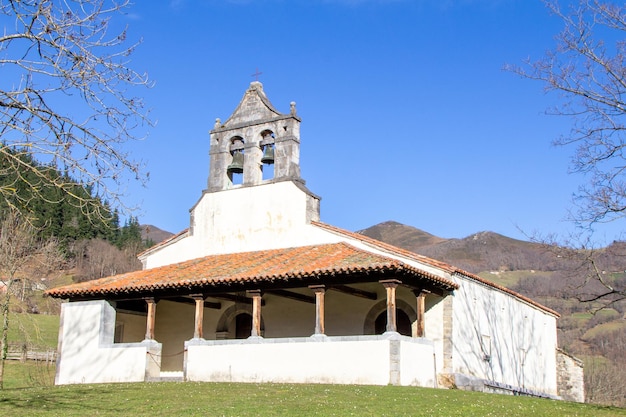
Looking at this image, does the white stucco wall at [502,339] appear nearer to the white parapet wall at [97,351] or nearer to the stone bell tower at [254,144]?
the stone bell tower at [254,144]

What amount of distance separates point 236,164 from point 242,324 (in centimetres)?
489

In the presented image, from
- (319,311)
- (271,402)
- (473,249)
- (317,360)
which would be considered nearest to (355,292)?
(319,311)

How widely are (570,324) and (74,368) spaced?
5334 cm

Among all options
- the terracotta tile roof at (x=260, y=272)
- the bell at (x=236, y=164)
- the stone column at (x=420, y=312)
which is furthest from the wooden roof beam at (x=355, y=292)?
the bell at (x=236, y=164)

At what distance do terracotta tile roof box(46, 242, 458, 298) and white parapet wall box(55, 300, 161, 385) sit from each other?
53cm

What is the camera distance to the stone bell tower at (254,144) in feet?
71.4

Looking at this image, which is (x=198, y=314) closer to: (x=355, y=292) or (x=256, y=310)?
(x=256, y=310)

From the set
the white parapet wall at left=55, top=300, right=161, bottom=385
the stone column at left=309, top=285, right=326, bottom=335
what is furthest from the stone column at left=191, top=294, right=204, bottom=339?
the stone column at left=309, top=285, right=326, bottom=335

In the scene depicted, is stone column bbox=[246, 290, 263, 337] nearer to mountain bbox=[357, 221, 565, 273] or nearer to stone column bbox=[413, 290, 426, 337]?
stone column bbox=[413, 290, 426, 337]

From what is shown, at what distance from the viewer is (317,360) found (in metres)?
17.4

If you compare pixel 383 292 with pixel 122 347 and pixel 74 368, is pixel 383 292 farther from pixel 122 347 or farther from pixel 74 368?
pixel 74 368

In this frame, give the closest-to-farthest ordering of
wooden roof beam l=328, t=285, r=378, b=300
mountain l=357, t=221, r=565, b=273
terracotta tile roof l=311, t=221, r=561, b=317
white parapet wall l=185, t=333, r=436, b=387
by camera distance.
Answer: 1. white parapet wall l=185, t=333, r=436, b=387
2. wooden roof beam l=328, t=285, r=378, b=300
3. terracotta tile roof l=311, t=221, r=561, b=317
4. mountain l=357, t=221, r=565, b=273

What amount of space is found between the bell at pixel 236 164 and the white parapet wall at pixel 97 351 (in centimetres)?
549

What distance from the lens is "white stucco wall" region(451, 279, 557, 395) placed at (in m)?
19.5
